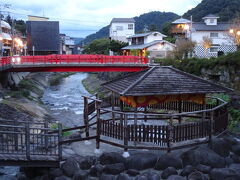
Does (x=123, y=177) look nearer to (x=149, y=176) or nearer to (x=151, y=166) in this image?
(x=149, y=176)

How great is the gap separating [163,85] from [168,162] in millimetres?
3566

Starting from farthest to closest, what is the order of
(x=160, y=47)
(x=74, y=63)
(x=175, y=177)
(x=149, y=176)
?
(x=160, y=47), (x=74, y=63), (x=149, y=176), (x=175, y=177)

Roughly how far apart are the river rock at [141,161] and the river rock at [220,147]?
2.87m

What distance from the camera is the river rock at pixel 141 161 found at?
39.5 feet

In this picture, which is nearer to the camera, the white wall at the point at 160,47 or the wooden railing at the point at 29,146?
the wooden railing at the point at 29,146

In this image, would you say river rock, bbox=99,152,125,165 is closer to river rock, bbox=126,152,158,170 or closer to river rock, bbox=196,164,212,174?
river rock, bbox=126,152,158,170

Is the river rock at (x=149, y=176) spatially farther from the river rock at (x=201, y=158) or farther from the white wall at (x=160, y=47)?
the white wall at (x=160, y=47)

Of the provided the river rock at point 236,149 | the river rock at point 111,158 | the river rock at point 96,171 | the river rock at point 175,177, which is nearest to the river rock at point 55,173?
the river rock at point 96,171

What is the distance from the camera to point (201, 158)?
1225 cm

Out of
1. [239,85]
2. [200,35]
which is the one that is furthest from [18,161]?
[200,35]

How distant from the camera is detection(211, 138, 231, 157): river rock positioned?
13008mm

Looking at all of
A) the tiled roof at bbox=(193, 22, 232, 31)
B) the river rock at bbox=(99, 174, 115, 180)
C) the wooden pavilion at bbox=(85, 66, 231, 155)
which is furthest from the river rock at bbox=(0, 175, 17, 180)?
the tiled roof at bbox=(193, 22, 232, 31)

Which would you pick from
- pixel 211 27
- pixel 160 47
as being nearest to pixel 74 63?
pixel 160 47

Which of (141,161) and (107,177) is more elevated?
(141,161)
